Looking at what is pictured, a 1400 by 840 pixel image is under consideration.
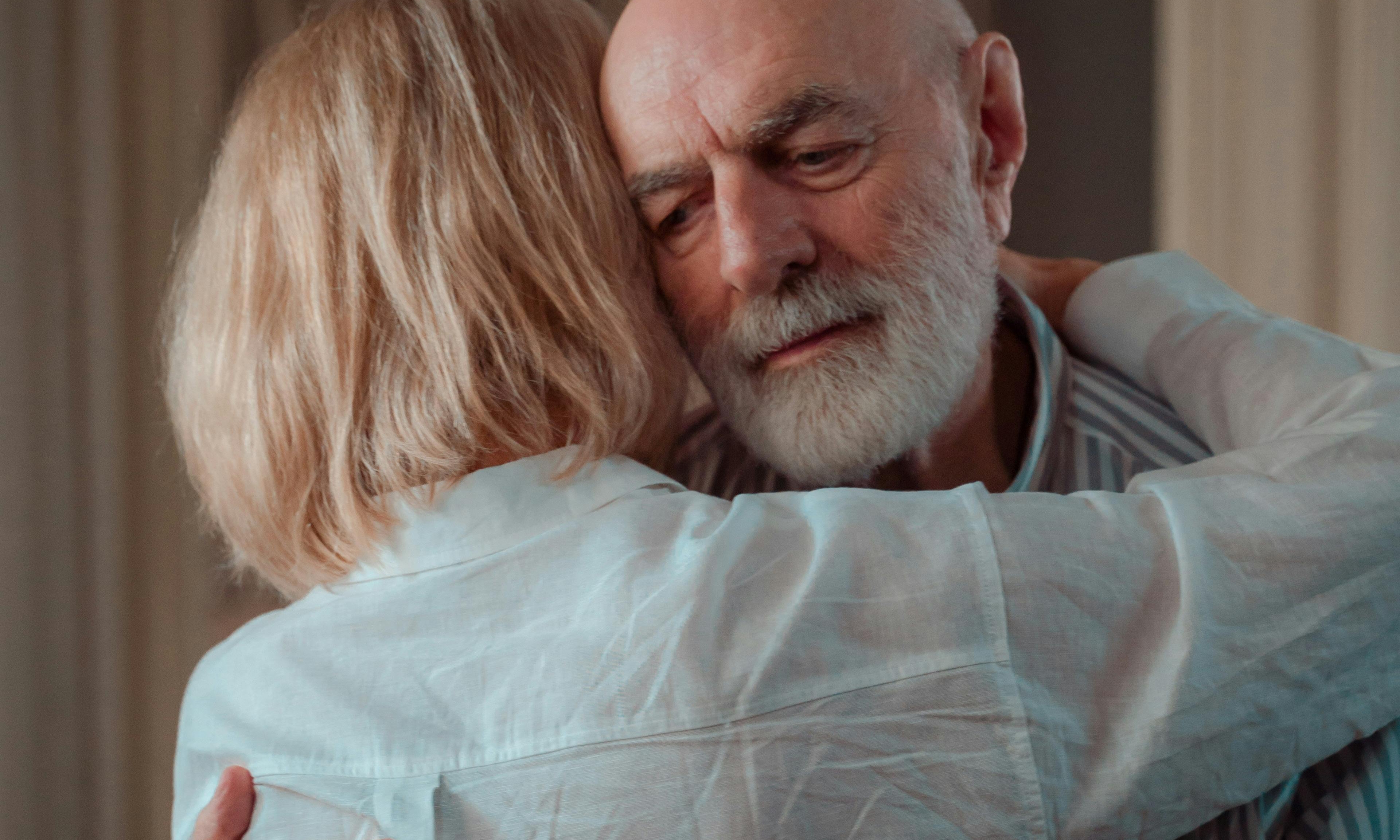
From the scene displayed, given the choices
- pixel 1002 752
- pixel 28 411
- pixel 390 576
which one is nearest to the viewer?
pixel 1002 752

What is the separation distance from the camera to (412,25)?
0.91 meters

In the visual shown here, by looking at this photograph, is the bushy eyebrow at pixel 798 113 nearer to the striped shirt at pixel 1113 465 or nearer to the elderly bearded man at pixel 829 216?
the elderly bearded man at pixel 829 216

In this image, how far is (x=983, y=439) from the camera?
3.80 ft

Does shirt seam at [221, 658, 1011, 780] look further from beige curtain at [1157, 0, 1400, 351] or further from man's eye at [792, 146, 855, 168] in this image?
beige curtain at [1157, 0, 1400, 351]

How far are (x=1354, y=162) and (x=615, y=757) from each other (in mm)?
1860

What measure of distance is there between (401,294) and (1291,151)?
1.78m

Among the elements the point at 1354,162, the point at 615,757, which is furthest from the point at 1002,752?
the point at 1354,162

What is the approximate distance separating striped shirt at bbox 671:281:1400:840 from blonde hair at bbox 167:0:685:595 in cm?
36

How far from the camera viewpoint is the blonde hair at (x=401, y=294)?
2.62 feet

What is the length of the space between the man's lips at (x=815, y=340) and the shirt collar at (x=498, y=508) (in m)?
0.24

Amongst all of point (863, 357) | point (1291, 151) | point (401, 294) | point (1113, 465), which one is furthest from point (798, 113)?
point (1291, 151)

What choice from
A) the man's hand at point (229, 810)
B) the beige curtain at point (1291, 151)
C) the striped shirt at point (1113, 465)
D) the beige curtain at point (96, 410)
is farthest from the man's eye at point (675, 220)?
the beige curtain at point (1291, 151)

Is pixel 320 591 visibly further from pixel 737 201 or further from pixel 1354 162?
pixel 1354 162

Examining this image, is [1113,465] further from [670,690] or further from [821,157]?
[670,690]
